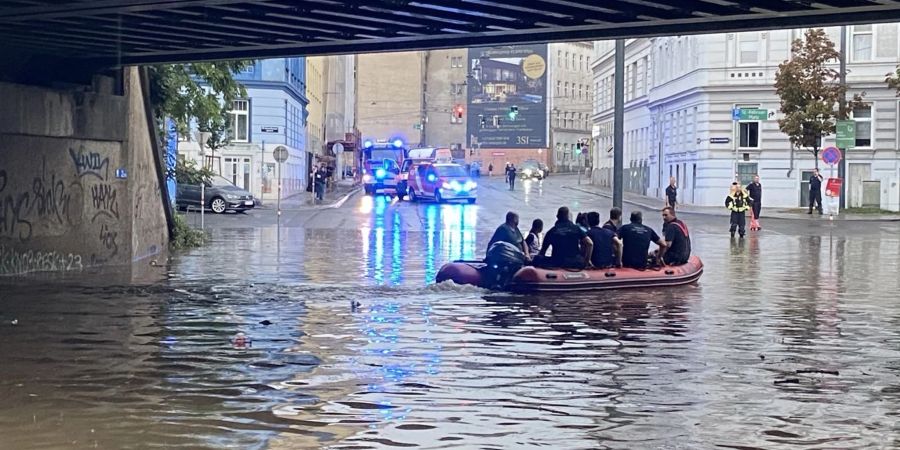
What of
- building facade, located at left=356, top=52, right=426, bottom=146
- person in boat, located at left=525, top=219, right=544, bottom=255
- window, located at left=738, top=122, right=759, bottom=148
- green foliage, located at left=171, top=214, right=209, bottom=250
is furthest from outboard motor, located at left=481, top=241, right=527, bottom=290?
building facade, located at left=356, top=52, right=426, bottom=146

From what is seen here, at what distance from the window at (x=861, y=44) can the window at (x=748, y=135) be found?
550cm

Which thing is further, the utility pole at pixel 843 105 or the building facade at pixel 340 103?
the building facade at pixel 340 103

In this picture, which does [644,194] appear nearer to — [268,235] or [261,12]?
[268,235]

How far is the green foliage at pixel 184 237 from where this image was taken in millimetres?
28891

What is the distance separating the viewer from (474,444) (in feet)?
27.9

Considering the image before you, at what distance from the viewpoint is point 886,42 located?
5394 cm

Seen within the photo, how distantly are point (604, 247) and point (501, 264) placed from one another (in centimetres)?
173

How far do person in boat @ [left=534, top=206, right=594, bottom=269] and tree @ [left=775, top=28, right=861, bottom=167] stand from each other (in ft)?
110

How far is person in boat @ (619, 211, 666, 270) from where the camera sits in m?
19.9

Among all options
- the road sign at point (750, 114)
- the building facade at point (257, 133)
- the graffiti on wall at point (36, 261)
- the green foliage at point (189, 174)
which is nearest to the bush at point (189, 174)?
the green foliage at point (189, 174)

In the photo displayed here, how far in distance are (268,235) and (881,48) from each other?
3159cm

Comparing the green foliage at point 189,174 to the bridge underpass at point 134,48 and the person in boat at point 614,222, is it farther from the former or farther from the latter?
the person in boat at point 614,222

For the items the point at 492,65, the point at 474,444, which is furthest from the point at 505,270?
the point at 492,65

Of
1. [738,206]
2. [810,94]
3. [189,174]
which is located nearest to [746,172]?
[810,94]
